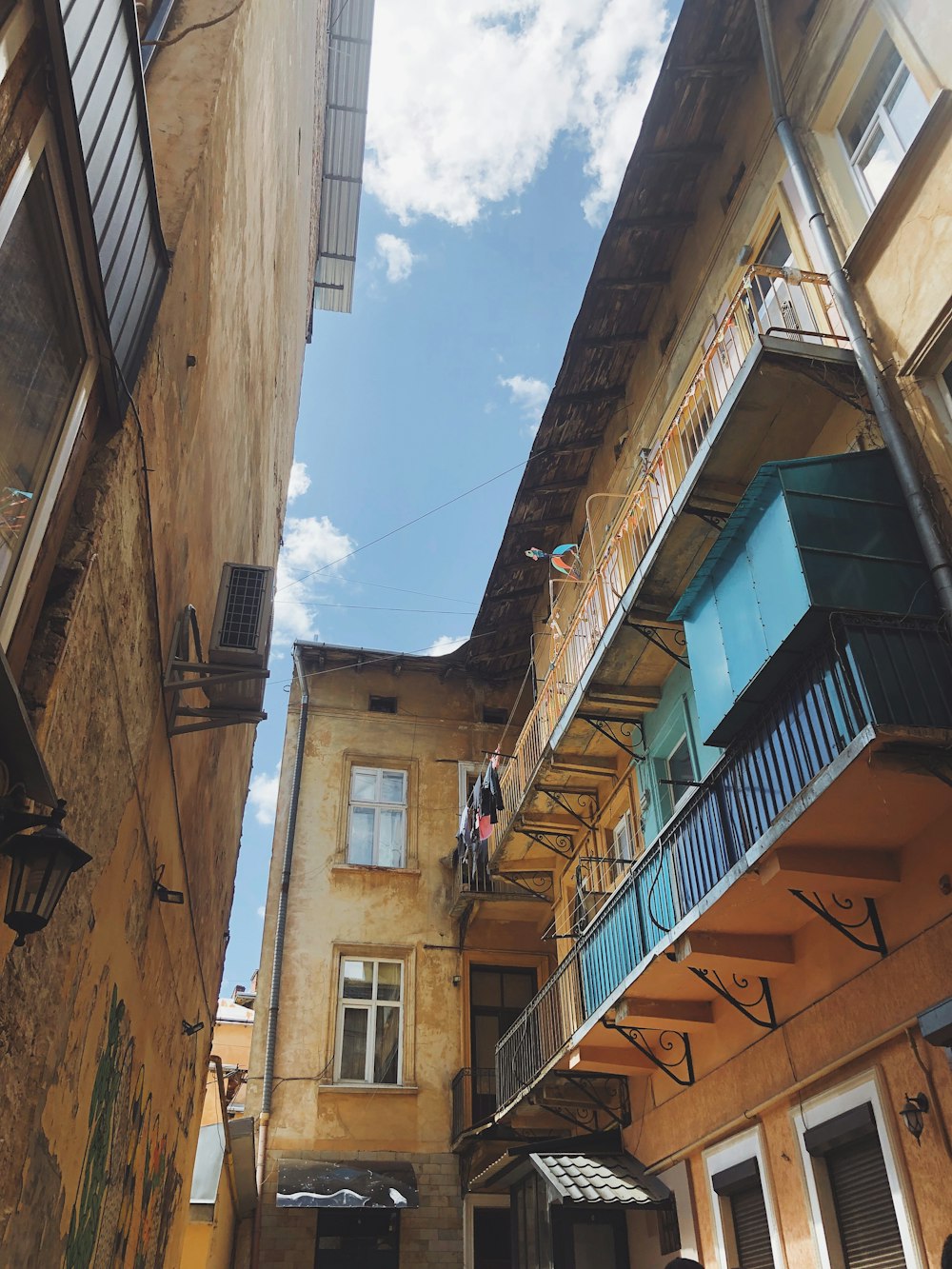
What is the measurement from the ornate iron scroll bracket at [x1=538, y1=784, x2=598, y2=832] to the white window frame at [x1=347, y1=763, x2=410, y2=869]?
5227mm

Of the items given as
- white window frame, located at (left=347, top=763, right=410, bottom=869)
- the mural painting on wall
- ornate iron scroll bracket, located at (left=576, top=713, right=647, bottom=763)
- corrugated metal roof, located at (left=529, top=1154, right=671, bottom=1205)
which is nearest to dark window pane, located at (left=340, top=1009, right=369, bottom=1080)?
white window frame, located at (left=347, top=763, right=410, bottom=869)

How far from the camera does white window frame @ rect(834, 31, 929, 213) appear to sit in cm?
888

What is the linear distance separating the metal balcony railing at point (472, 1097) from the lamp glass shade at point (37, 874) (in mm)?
14448

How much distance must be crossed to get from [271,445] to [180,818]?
6723 millimetres

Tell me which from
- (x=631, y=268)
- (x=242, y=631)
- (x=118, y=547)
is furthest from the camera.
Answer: (x=631, y=268)

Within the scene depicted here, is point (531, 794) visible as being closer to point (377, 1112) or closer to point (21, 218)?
point (377, 1112)

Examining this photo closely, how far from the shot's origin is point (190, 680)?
275 inches

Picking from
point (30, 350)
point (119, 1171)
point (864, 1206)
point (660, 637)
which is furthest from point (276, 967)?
point (30, 350)

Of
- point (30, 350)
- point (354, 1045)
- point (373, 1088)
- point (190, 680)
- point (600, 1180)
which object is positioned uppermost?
point (354, 1045)

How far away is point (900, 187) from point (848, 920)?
6.16m

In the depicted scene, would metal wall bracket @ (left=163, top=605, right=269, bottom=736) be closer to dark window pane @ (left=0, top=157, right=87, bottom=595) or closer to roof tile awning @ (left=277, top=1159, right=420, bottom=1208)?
dark window pane @ (left=0, top=157, right=87, bottom=595)

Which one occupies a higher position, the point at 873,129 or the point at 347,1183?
the point at 873,129

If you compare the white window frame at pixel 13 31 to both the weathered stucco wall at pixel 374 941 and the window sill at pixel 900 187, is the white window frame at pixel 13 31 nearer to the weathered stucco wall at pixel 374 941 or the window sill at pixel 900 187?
the window sill at pixel 900 187

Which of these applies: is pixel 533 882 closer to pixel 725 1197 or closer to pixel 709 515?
pixel 725 1197
